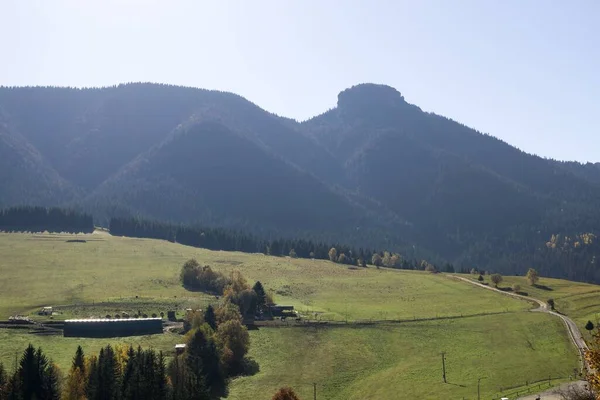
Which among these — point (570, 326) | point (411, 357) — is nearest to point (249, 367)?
point (411, 357)

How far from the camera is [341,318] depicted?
409ft

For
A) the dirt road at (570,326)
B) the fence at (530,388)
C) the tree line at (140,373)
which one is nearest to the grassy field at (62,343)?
the tree line at (140,373)

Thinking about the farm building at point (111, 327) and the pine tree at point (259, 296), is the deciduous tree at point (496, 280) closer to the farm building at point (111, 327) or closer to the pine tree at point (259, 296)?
the pine tree at point (259, 296)

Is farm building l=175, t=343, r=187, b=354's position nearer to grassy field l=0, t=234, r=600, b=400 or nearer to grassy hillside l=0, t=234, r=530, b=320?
grassy field l=0, t=234, r=600, b=400

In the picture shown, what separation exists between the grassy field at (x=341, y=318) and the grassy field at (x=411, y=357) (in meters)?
0.18

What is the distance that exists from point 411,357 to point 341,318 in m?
24.3

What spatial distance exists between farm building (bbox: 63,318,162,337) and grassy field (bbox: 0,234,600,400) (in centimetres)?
385

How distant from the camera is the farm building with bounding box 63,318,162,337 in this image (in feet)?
357

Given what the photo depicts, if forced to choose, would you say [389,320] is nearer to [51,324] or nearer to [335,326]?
[335,326]

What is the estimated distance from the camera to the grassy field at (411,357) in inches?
3442

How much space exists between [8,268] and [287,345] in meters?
85.2

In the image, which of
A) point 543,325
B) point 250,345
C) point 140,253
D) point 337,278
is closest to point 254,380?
point 250,345

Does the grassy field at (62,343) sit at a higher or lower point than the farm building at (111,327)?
lower

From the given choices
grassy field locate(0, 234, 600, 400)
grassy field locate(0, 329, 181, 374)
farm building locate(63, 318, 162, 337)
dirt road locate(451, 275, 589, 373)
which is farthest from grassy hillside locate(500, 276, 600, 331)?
farm building locate(63, 318, 162, 337)
